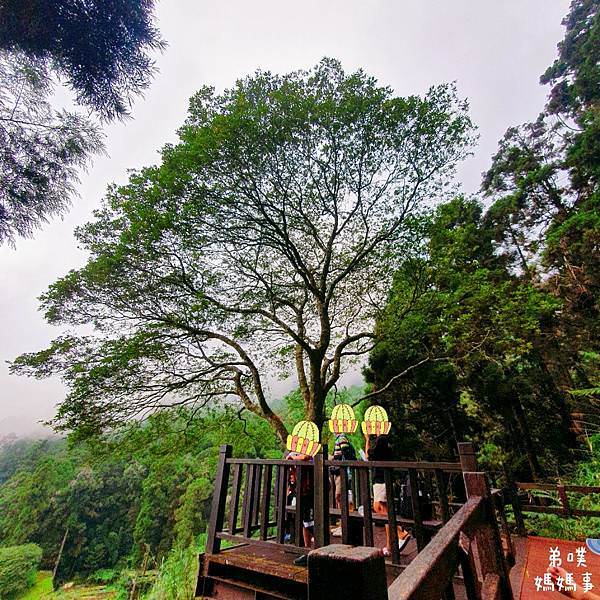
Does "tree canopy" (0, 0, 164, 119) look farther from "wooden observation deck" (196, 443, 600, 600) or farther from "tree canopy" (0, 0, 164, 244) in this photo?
"wooden observation deck" (196, 443, 600, 600)

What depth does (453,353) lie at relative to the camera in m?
9.89

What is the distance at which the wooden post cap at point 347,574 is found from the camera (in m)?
0.75

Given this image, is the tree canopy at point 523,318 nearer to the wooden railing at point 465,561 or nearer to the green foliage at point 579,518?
the green foliage at point 579,518

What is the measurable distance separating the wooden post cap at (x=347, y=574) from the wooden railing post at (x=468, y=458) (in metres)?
2.17

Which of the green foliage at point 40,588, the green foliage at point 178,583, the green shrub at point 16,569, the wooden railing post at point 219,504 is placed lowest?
the green foliage at point 40,588

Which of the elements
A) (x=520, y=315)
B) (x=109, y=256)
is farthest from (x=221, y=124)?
(x=520, y=315)

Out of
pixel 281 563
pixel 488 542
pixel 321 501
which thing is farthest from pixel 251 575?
pixel 488 542

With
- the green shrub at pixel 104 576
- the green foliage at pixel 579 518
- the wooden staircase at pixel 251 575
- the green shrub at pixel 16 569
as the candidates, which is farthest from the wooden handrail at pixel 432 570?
the green shrub at pixel 104 576

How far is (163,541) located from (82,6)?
36.0 m

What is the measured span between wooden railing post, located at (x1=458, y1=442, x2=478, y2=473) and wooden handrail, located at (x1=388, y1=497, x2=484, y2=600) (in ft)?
3.18

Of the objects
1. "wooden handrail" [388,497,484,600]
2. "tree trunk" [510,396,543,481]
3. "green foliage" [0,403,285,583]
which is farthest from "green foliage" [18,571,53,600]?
"wooden handrail" [388,497,484,600]

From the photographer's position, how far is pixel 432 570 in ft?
3.76

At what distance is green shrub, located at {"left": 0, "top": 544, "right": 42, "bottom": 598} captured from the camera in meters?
23.1

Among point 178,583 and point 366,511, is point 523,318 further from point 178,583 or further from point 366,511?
point 178,583
